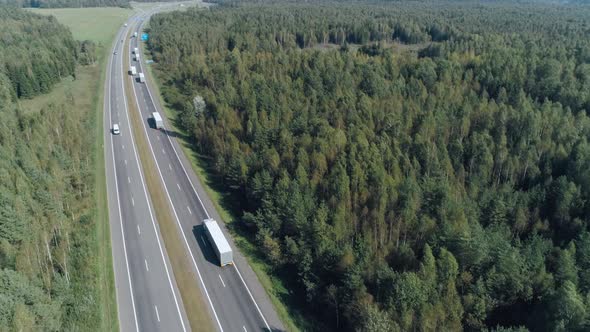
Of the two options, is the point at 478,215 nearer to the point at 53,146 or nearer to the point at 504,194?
the point at 504,194

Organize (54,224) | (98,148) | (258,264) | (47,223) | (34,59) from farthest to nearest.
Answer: (34,59) < (98,148) < (258,264) < (54,224) < (47,223)

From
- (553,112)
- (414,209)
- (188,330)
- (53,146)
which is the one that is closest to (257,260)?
(188,330)

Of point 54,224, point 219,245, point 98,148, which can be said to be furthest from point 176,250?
point 98,148

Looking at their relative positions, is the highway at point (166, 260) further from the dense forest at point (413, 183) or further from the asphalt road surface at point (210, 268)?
the dense forest at point (413, 183)

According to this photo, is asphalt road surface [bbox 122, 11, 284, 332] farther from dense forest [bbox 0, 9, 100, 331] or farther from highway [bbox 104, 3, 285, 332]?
dense forest [bbox 0, 9, 100, 331]

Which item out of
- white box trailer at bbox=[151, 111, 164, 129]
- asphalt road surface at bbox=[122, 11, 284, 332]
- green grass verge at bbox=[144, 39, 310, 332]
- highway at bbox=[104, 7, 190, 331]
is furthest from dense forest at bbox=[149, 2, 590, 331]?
highway at bbox=[104, 7, 190, 331]

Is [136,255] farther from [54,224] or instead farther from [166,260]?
[54,224]
